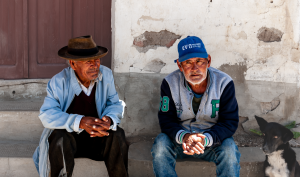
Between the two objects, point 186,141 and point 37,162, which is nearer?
point 186,141

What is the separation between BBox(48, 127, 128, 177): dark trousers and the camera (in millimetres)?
2520

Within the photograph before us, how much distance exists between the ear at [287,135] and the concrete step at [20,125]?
2.82 metres

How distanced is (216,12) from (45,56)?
253 cm

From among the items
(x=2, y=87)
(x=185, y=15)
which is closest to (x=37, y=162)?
(x=2, y=87)

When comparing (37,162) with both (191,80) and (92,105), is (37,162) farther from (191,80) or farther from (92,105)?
(191,80)

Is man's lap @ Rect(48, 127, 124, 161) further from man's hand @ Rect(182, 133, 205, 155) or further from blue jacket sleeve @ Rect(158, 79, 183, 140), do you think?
→ man's hand @ Rect(182, 133, 205, 155)

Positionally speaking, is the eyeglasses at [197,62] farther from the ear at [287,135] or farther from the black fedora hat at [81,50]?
Answer: the ear at [287,135]

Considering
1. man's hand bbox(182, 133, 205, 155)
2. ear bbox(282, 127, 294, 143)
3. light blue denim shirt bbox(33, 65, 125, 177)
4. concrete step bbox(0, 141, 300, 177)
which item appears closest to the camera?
man's hand bbox(182, 133, 205, 155)

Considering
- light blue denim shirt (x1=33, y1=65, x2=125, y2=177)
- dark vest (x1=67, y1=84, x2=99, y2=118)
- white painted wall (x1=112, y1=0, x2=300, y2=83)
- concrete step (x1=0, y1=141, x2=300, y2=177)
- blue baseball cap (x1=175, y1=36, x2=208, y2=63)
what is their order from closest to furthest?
1. light blue denim shirt (x1=33, y1=65, x2=125, y2=177)
2. blue baseball cap (x1=175, y1=36, x2=208, y2=63)
3. dark vest (x1=67, y1=84, x2=99, y2=118)
4. concrete step (x1=0, y1=141, x2=300, y2=177)
5. white painted wall (x1=112, y1=0, x2=300, y2=83)

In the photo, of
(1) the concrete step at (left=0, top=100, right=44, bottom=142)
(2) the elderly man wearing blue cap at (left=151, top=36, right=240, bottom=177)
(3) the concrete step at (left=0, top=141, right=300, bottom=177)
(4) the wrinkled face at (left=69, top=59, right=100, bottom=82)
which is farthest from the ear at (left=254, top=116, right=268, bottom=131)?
(1) the concrete step at (left=0, top=100, right=44, bottom=142)

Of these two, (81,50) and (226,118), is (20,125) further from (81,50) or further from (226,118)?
(226,118)

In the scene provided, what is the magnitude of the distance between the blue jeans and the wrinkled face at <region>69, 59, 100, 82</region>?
87 centimetres

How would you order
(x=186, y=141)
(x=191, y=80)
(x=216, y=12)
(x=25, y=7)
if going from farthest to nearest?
(x=25, y=7)
(x=216, y=12)
(x=191, y=80)
(x=186, y=141)

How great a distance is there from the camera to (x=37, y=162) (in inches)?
111
